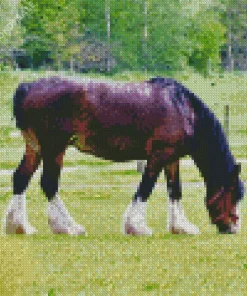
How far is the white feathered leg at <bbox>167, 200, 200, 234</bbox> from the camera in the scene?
Answer: 1198 centimetres

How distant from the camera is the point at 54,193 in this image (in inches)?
464

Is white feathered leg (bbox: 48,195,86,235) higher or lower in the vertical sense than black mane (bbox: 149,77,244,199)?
lower

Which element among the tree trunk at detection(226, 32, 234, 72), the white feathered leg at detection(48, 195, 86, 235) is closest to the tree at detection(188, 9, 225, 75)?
the tree trunk at detection(226, 32, 234, 72)

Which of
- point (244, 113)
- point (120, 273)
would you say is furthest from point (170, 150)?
point (244, 113)

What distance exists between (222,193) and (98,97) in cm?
166

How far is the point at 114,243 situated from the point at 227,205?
133 cm

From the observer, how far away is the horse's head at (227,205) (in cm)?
1166

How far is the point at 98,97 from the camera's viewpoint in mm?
11797

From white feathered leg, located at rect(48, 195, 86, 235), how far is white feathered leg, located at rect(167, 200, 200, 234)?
3.42 ft

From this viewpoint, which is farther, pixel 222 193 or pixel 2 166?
pixel 2 166

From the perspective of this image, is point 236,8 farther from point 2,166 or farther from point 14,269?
point 14,269

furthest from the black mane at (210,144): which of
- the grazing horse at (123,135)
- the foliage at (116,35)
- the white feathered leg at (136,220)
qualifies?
the foliage at (116,35)

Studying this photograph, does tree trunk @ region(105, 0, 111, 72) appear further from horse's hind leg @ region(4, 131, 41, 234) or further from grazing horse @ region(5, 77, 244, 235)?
horse's hind leg @ region(4, 131, 41, 234)

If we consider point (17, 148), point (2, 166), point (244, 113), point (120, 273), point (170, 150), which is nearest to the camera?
point (120, 273)
